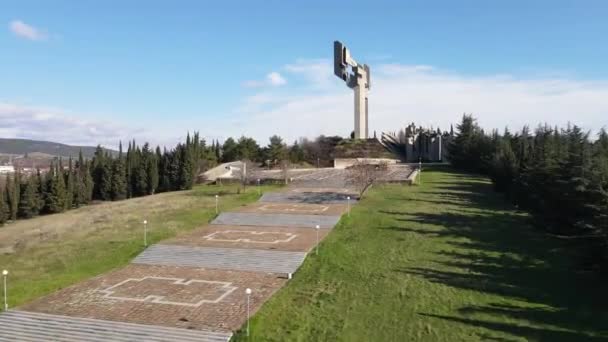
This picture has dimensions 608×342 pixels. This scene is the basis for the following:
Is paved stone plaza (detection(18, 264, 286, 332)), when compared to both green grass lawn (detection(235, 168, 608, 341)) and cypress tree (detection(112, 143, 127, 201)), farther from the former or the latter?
cypress tree (detection(112, 143, 127, 201))

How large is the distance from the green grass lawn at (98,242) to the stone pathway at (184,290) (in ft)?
3.46

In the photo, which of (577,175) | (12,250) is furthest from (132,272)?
(577,175)

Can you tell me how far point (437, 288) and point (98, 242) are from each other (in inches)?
740

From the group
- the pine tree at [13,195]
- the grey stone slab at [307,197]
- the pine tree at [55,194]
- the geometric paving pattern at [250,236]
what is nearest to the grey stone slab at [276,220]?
the geometric paving pattern at [250,236]

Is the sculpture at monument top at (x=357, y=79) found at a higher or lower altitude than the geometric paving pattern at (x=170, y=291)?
higher

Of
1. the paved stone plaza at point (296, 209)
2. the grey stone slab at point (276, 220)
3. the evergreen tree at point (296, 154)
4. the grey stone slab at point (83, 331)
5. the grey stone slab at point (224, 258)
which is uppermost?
the evergreen tree at point (296, 154)

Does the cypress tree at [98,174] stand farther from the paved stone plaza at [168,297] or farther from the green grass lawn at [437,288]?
the green grass lawn at [437,288]

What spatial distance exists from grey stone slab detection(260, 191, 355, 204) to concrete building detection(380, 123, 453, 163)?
38072mm

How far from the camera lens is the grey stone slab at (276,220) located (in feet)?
106

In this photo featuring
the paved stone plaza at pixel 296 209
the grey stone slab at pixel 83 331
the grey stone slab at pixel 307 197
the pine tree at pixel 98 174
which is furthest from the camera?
the pine tree at pixel 98 174

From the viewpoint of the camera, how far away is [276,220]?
3344 cm

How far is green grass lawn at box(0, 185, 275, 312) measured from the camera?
73.3 ft

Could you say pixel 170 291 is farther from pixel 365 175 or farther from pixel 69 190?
pixel 69 190

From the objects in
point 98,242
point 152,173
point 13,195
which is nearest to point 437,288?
point 98,242
